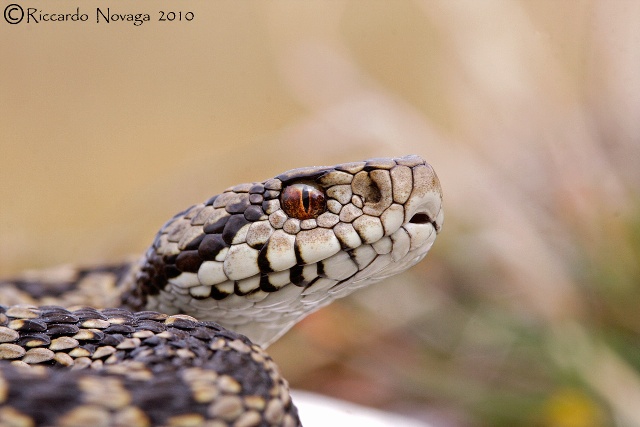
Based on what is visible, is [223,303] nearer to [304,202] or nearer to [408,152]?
[304,202]

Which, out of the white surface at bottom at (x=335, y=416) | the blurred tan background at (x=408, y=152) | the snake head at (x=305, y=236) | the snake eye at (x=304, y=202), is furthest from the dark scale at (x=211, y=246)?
the blurred tan background at (x=408, y=152)

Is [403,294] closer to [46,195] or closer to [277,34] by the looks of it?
[277,34]

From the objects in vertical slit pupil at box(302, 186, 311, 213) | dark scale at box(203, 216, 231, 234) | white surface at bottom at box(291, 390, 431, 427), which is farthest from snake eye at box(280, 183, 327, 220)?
white surface at bottom at box(291, 390, 431, 427)

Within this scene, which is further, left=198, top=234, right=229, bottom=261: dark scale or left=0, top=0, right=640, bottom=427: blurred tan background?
left=0, top=0, right=640, bottom=427: blurred tan background

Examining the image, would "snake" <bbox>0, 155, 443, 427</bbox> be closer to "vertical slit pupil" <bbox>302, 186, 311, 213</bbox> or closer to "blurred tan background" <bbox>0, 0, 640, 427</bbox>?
"vertical slit pupil" <bbox>302, 186, 311, 213</bbox>

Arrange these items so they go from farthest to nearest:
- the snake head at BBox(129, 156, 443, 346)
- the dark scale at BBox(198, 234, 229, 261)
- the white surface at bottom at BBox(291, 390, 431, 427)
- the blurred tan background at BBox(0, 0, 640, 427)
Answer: the blurred tan background at BBox(0, 0, 640, 427) < the white surface at bottom at BBox(291, 390, 431, 427) < the dark scale at BBox(198, 234, 229, 261) < the snake head at BBox(129, 156, 443, 346)

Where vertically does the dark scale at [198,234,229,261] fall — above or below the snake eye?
below

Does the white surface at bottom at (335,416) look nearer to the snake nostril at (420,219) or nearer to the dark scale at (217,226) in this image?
the dark scale at (217,226)

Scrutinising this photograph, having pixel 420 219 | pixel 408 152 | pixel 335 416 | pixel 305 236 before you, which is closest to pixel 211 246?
pixel 305 236

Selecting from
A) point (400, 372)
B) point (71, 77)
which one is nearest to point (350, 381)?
point (400, 372)

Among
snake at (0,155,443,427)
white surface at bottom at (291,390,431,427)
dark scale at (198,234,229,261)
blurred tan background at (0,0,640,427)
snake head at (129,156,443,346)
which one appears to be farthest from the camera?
blurred tan background at (0,0,640,427)
